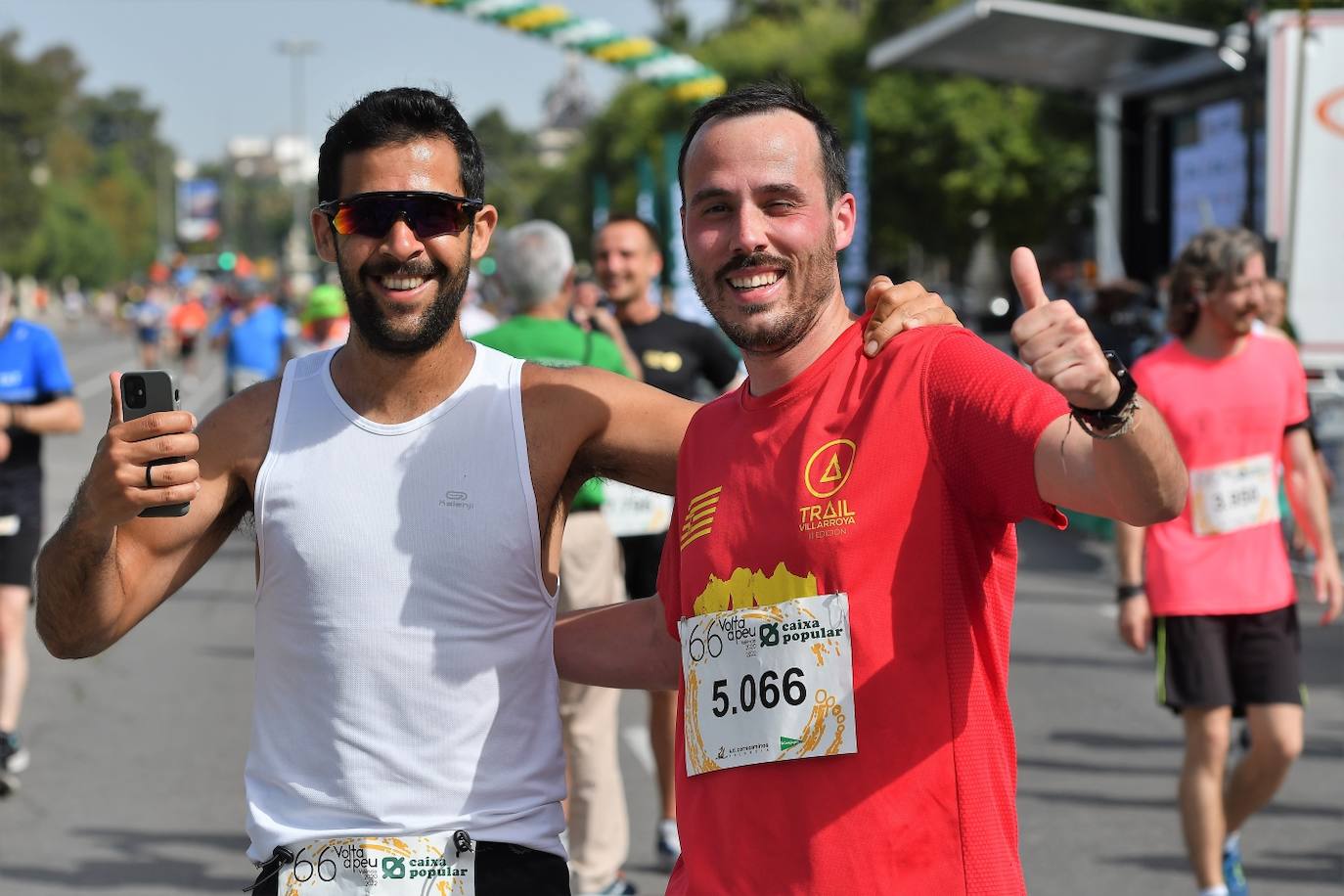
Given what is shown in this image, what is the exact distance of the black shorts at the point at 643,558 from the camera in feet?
22.7

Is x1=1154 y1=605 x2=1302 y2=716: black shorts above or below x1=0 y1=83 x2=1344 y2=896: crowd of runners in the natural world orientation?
below

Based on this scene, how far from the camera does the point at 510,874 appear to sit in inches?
121

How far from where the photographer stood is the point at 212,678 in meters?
9.69

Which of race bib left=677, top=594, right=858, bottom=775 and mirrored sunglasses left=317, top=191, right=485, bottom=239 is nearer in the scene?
race bib left=677, top=594, right=858, bottom=775

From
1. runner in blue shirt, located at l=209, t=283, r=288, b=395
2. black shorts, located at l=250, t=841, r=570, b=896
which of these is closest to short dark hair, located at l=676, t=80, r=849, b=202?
black shorts, located at l=250, t=841, r=570, b=896

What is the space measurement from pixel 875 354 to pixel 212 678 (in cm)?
747

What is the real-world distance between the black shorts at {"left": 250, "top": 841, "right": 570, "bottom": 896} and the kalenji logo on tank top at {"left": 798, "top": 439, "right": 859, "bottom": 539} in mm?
772

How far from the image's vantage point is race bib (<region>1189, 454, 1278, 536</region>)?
5.84m

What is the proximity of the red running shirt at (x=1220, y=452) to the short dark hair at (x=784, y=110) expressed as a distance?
3.16 m

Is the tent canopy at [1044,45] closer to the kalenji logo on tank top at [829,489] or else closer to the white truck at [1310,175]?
the white truck at [1310,175]

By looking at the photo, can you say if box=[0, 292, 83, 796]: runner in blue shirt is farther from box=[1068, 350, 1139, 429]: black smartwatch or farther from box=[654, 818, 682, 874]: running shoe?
box=[1068, 350, 1139, 429]: black smartwatch

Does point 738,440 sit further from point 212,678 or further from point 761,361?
point 212,678

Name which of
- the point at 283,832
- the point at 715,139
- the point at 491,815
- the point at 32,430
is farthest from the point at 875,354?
the point at 32,430

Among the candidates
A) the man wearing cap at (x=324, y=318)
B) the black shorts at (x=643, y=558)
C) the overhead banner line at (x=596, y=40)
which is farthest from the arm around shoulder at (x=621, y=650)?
the overhead banner line at (x=596, y=40)
